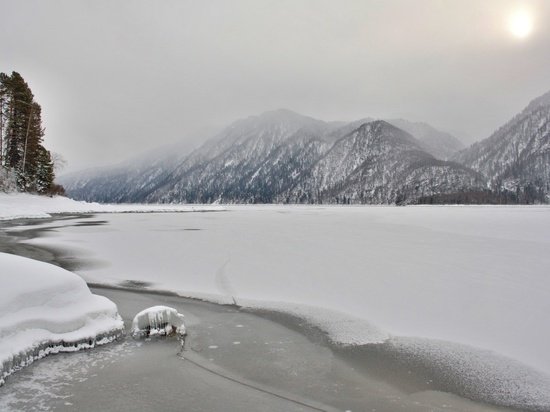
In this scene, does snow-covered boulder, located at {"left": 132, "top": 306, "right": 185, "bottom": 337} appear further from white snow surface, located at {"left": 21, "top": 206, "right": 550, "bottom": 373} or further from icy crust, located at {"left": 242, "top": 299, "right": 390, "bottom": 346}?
white snow surface, located at {"left": 21, "top": 206, "right": 550, "bottom": 373}

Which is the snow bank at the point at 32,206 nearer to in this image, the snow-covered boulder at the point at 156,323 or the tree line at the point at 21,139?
the tree line at the point at 21,139

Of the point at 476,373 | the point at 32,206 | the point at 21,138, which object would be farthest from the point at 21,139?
the point at 476,373

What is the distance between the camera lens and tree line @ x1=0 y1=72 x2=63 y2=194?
58438 mm

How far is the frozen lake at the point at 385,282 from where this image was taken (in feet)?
30.7

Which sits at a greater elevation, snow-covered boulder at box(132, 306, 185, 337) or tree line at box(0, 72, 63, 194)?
tree line at box(0, 72, 63, 194)

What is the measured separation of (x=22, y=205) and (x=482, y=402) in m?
59.2

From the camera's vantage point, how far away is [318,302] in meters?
12.6

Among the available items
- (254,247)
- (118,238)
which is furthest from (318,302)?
(118,238)

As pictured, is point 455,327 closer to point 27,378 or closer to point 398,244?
point 27,378

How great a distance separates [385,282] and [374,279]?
59cm

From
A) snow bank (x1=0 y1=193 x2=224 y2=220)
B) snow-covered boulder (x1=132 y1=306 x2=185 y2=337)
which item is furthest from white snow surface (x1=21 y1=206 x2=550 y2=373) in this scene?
snow bank (x1=0 y1=193 x2=224 y2=220)

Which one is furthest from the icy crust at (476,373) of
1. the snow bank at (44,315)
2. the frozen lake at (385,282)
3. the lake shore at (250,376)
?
the snow bank at (44,315)

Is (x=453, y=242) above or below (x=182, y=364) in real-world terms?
above

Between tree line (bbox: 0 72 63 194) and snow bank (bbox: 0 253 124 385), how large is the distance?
2202 inches
